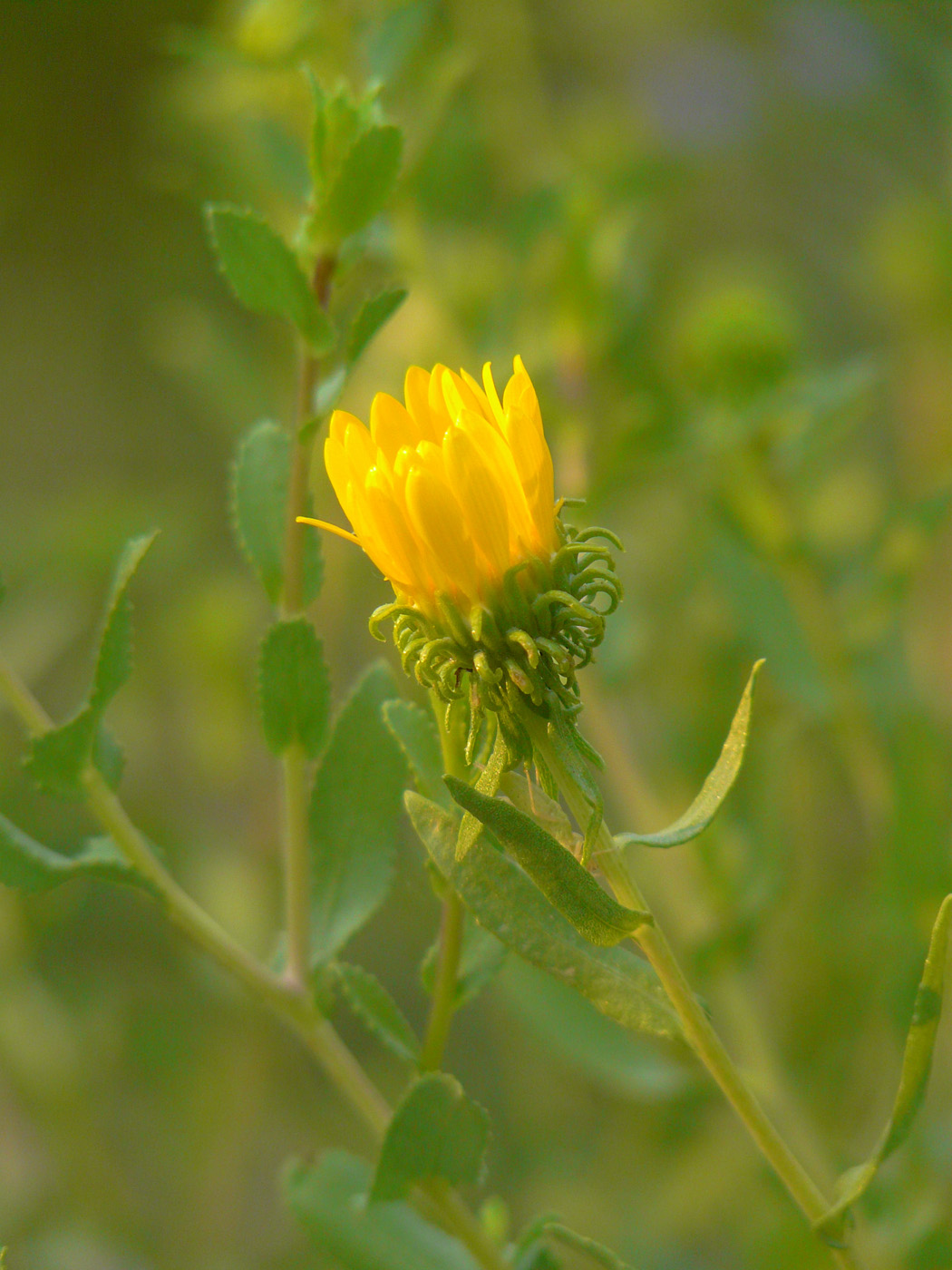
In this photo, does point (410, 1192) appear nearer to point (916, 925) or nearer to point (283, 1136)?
point (916, 925)

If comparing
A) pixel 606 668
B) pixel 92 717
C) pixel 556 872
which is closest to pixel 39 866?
pixel 92 717

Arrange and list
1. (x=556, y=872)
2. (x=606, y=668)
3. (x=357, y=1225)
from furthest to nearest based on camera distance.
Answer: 1. (x=606, y=668)
2. (x=357, y=1225)
3. (x=556, y=872)

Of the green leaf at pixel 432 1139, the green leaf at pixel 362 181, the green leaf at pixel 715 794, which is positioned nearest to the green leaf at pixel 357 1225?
the green leaf at pixel 432 1139

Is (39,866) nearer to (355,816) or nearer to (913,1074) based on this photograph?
(355,816)

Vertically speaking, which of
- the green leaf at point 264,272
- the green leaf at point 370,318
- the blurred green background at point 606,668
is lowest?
the blurred green background at point 606,668

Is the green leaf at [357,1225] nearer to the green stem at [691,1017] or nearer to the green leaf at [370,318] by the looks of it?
the green stem at [691,1017]

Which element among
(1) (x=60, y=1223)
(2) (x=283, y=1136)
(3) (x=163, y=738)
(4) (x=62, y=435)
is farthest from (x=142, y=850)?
(4) (x=62, y=435)
